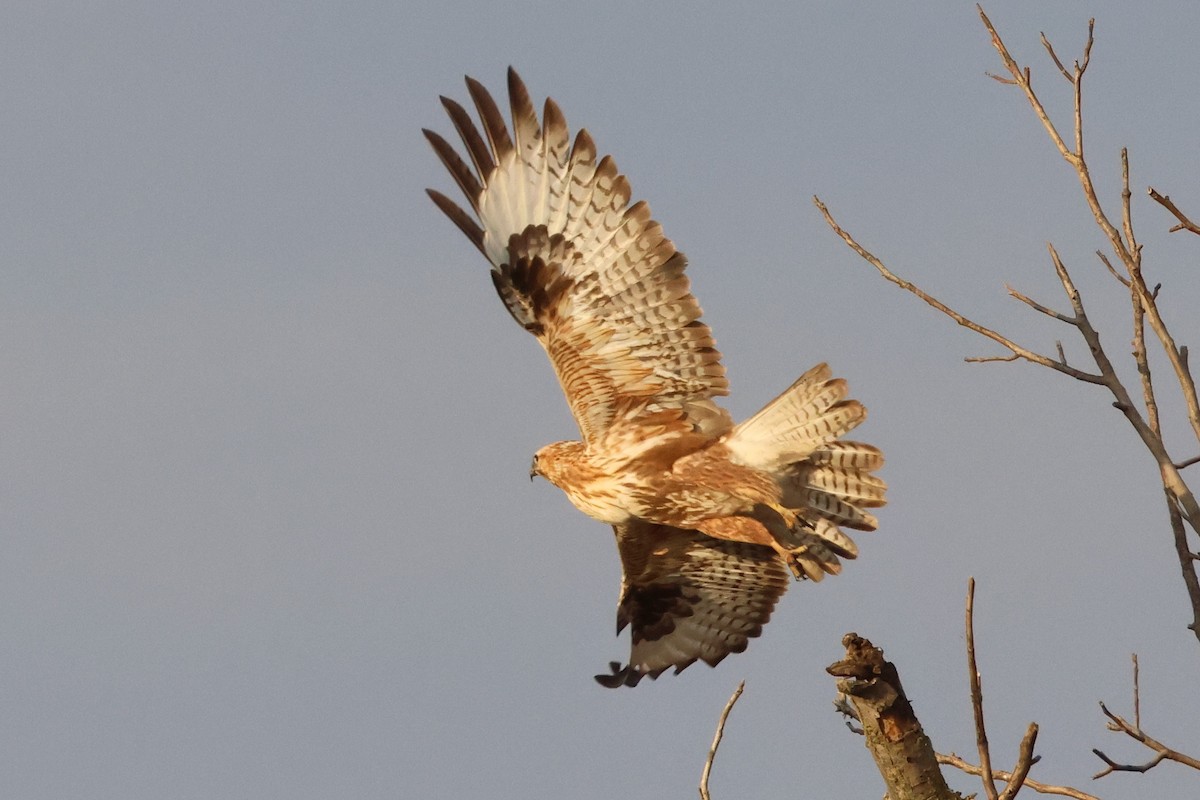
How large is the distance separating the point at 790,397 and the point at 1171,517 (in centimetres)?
392

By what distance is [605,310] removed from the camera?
27.8 feet

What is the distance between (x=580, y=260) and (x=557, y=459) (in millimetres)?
1178

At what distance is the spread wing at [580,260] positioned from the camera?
27.7ft

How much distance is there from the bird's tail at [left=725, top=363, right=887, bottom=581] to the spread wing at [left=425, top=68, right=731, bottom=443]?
0.91ft

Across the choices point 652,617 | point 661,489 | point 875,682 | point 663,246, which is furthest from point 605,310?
point 875,682

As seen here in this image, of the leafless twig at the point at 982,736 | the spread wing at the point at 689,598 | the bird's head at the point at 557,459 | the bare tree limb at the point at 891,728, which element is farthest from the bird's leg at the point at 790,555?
the leafless twig at the point at 982,736

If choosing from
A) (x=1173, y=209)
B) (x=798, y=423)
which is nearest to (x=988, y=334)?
(x=1173, y=209)

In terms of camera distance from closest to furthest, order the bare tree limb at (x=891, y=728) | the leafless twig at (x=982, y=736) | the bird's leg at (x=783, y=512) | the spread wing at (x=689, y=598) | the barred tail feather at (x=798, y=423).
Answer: the leafless twig at (x=982, y=736) < the bare tree limb at (x=891, y=728) < the barred tail feather at (x=798, y=423) < the bird's leg at (x=783, y=512) < the spread wing at (x=689, y=598)

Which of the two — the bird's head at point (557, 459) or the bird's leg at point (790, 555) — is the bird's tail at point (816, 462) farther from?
the bird's head at point (557, 459)

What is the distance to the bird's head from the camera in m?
8.85

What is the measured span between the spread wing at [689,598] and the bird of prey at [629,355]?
721 millimetres

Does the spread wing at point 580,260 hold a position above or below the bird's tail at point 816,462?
above

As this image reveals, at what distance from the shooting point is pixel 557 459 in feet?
29.3

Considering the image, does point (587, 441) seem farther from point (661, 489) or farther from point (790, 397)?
point (790, 397)
